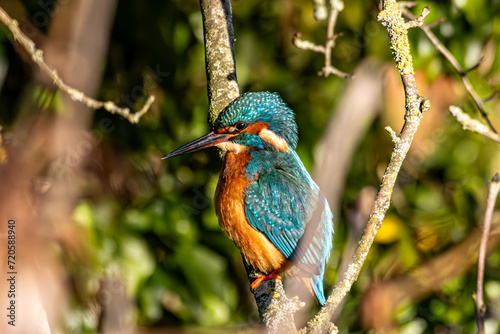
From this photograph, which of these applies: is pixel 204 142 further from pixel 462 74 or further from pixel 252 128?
pixel 462 74

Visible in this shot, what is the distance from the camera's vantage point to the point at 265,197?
114 inches

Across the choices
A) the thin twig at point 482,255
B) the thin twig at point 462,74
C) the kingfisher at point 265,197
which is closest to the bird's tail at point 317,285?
the kingfisher at point 265,197

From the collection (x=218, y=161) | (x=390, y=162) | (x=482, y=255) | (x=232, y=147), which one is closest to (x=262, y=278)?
(x=232, y=147)

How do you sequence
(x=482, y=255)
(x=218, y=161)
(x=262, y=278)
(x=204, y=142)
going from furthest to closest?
(x=218, y=161), (x=204, y=142), (x=262, y=278), (x=482, y=255)

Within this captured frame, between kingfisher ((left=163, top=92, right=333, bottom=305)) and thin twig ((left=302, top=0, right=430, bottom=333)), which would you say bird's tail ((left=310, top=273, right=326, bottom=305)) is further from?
thin twig ((left=302, top=0, right=430, bottom=333))

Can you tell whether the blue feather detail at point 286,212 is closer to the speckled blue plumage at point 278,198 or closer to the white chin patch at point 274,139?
the speckled blue plumage at point 278,198

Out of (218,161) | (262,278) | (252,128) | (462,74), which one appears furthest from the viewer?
(218,161)

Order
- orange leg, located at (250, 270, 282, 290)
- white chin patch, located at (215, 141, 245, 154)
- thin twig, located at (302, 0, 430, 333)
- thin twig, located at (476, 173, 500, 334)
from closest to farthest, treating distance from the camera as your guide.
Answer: thin twig, located at (476, 173, 500, 334) → thin twig, located at (302, 0, 430, 333) → orange leg, located at (250, 270, 282, 290) → white chin patch, located at (215, 141, 245, 154)

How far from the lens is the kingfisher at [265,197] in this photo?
9.26 ft

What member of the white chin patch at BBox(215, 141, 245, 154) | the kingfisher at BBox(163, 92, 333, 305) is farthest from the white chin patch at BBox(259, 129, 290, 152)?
the white chin patch at BBox(215, 141, 245, 154)

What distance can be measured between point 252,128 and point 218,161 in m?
0.53

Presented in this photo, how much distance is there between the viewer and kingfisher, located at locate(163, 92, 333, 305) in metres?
2.82

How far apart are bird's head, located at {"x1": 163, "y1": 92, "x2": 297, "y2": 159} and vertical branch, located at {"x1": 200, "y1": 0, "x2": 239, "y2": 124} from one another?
114mm

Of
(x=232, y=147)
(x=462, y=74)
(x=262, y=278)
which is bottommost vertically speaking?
(x=262, y=278)
